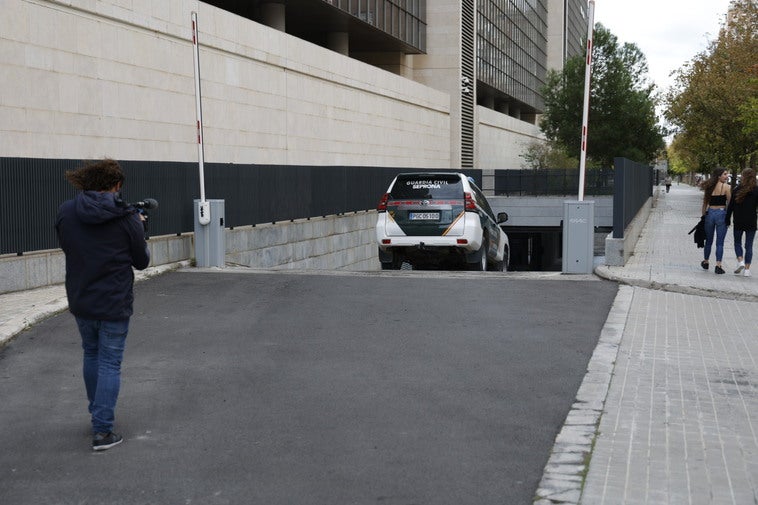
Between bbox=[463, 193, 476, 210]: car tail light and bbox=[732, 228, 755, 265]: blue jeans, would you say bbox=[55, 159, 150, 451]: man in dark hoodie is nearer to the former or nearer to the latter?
bbox=[463, 193, 476, 210]: car tail light

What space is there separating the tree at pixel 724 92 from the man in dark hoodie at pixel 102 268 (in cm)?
3541

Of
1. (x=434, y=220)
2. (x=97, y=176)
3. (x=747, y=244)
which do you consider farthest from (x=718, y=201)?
(x=97, y=176)

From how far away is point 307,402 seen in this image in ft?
21.3

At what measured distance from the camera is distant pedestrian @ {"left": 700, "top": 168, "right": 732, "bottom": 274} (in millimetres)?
14234

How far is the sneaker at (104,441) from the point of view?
17.8 ft

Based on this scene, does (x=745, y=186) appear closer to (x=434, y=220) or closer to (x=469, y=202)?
(x=469, y=202)

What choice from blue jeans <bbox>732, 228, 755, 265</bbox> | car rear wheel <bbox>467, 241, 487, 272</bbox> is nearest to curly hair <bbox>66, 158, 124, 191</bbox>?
blue jeans <bbox>732, 228, 755, 265</bbox>

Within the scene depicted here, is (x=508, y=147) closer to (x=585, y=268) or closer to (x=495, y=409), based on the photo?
(x=585, y=268)

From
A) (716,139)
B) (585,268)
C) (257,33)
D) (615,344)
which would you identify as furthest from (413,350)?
(716,139)

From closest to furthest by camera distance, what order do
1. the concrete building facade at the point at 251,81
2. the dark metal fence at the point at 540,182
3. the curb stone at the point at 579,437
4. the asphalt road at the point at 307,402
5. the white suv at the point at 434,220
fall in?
the curb stone at the point at 579,437 < the asphalt road at the point at 307,402 < the white suv at the point at 434,220 < the concrete building facade at the point at 251,81 < the dark metal fence at the point at 540,182

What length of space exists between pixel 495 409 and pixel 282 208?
1443cm

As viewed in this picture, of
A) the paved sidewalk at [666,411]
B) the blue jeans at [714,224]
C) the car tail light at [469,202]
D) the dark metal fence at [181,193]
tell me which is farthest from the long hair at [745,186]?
the dark metal fence at [181,193]

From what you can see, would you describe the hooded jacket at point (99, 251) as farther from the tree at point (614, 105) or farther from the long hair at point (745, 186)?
the tree at point (614, 105)

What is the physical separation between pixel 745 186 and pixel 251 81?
1616 centimetres
